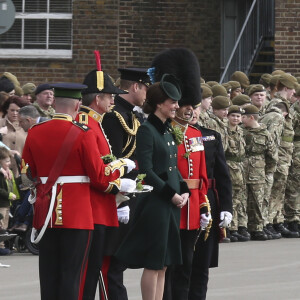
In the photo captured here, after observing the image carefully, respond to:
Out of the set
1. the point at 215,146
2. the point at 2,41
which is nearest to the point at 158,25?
the point at 2,41

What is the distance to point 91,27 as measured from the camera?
934 inches

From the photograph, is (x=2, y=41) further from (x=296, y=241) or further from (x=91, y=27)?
(x=296, y=241)

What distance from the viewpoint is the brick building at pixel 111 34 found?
23.5 metres

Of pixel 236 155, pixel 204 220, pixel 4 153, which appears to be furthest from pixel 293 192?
pixel 204 220

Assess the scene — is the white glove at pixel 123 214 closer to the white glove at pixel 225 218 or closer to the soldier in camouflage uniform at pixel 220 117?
the white glove at pixel 225 218

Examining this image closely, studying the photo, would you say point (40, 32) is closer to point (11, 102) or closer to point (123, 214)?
point (11, 102)

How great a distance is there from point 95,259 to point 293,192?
A: 31.9 ft

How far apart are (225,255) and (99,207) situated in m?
6.35

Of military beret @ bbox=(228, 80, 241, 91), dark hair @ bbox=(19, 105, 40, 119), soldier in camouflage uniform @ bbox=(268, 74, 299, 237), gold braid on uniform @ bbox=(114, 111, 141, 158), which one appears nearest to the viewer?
gold braid on uniform @ bbox=(114, 111, 141, 158)

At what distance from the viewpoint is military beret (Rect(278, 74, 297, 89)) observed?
58.1 ft

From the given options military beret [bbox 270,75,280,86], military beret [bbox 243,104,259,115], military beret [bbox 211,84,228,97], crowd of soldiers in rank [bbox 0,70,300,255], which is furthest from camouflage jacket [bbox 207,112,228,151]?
military beret [bbox 270,75,280,86]

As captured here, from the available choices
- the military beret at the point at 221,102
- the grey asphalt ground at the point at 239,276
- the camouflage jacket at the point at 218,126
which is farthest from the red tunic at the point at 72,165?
the military beret at the point at 221,102

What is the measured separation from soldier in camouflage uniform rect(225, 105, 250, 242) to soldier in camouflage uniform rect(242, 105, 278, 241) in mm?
172

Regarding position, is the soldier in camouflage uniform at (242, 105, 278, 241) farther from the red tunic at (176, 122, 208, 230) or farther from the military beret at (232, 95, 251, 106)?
the red tunic at (176, 122, 208, 230)
